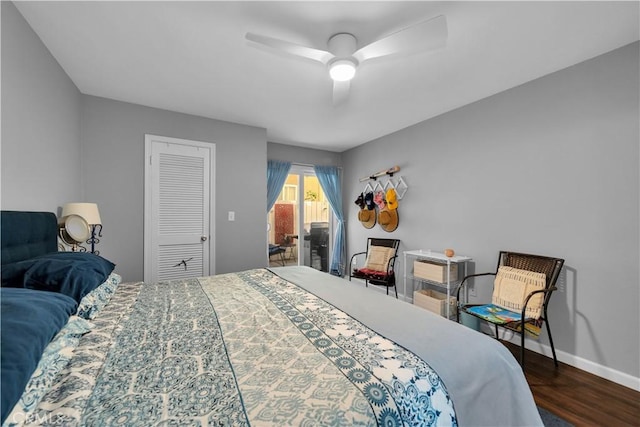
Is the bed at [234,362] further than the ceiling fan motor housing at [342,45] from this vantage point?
No

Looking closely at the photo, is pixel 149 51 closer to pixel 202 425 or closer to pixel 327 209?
pixel 202 425

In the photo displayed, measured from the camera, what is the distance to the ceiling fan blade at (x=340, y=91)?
224 cm

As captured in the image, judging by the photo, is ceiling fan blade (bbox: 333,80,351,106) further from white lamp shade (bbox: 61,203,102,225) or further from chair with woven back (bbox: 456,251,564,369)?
white lamp shade (bbox: 61,203,102,225)

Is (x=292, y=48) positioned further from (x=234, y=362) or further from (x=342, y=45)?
(x=234, y=362)

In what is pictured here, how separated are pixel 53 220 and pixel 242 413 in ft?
7.31

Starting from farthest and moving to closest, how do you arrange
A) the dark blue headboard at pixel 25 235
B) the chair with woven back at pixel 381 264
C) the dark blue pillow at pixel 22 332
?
the chair with woven back at pixel 381 264
the dark blue headboard at pixel 25 235
the dark blue pillow at pixel 22 332

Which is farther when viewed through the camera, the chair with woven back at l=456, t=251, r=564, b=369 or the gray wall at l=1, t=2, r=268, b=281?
the chair with woven back at l=456, t=251, r=564, b=369

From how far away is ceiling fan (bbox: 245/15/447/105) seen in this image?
1.62 meters

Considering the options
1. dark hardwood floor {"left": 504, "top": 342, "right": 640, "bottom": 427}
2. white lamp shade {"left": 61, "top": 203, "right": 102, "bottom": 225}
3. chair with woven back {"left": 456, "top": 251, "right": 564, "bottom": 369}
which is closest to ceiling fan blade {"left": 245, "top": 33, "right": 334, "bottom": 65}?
white lamp shade {"left": 61, "top": 203, "right": 102, "bottom": 225}

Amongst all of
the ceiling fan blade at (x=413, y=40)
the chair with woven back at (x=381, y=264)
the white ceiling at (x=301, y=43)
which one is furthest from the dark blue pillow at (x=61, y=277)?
the chair with woven back at (x=381, y=264)

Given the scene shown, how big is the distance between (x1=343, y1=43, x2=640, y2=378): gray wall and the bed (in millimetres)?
1716

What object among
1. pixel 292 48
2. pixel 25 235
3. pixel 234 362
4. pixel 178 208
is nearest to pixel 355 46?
pixel 292 48

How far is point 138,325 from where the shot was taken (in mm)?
1434

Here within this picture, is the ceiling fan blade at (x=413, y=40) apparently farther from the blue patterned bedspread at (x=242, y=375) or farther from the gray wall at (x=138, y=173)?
the gray wall at (x=138, y=173)
